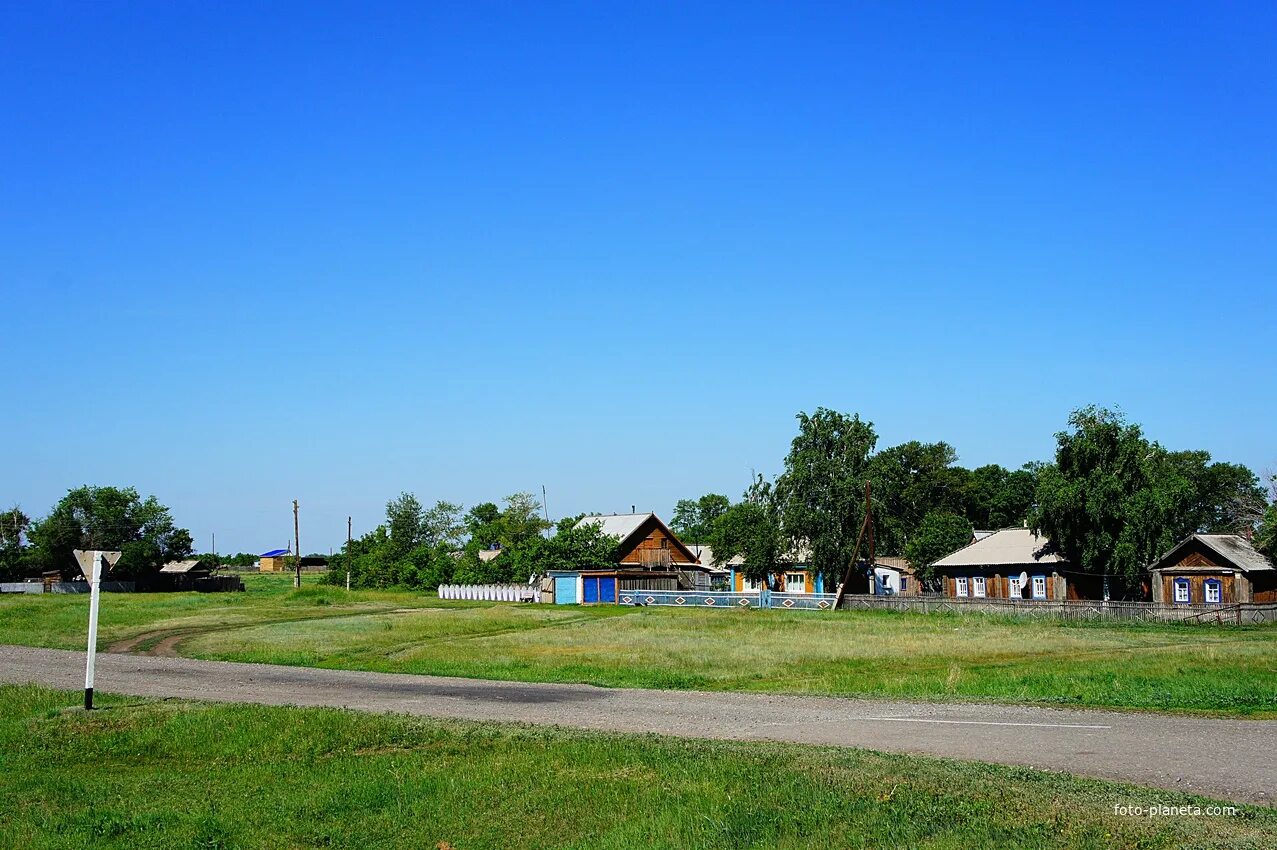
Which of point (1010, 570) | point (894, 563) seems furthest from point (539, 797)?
point (894, 563)

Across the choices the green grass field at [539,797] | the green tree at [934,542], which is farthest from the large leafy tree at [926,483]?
the green grass field at [539,797]

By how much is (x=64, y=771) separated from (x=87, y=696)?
6.14m

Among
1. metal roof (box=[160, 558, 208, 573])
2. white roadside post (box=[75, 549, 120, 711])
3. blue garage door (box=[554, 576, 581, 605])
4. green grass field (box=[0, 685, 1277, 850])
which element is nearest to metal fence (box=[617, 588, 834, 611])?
blue garage door (box=[554, 576, 581, 605])

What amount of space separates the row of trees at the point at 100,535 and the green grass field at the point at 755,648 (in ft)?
148

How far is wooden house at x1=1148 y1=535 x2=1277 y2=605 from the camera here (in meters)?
61.3

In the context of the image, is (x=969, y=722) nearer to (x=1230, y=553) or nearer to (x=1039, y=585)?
(x=1230, y=553)

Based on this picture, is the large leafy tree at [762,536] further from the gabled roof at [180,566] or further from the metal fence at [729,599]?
the gabled roof at [180,566]

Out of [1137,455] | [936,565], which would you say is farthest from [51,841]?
[936,565]

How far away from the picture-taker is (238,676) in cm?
3048

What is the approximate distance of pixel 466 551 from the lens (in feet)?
311

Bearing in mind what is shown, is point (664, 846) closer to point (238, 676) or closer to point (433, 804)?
point (433, 804)

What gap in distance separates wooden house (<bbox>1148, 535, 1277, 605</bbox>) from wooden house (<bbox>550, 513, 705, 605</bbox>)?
3507cm

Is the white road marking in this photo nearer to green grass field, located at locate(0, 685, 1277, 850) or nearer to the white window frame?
green grass field, located at locate(0, 685, 1277, 850)

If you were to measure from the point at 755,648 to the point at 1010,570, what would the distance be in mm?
40339
